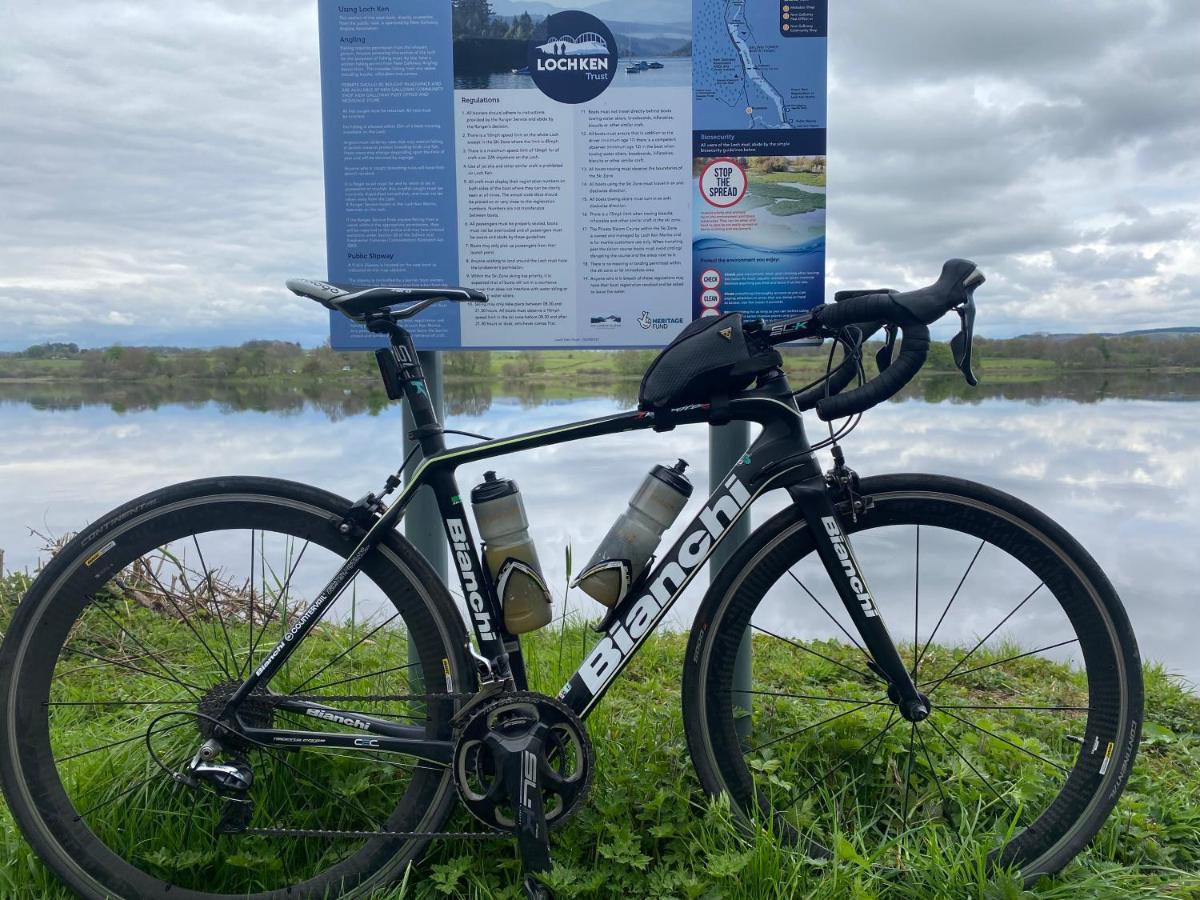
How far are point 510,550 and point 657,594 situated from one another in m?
0.45

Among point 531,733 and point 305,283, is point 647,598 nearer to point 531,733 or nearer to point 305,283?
point 531,733

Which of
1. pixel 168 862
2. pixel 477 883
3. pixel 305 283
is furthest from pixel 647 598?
pixel 168 862

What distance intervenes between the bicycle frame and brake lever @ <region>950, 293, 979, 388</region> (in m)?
0.46

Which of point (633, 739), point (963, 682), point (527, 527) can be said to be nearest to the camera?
point (527, 527)

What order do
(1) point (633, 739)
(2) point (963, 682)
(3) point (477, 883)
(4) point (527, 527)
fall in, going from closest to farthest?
1. (3) point (477, 883)
2. (4) point (527, 527)
3. (1) point (633, 739)
4. (2) point (963, 682)

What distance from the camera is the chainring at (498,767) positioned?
2215 millimetres

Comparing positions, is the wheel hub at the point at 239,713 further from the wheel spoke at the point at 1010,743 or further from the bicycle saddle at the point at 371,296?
the wheel spoke at the point at 1010,743

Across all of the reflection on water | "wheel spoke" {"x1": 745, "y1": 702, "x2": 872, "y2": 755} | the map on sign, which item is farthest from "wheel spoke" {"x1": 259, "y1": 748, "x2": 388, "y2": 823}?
the map on sign

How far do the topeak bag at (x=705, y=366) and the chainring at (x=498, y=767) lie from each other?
0.91 metres

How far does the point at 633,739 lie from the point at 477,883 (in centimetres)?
71

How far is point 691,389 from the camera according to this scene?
7.34ft

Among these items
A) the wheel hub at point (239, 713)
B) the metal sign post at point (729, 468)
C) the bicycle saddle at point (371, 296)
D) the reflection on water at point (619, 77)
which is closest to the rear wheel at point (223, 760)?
the wheel hub at point (239, 713)

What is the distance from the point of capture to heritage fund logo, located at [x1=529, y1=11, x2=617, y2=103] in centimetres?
273

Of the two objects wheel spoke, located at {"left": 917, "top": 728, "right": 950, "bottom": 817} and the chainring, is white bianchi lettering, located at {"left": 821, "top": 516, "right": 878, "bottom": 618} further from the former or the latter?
the chainring
